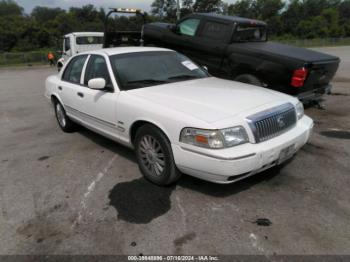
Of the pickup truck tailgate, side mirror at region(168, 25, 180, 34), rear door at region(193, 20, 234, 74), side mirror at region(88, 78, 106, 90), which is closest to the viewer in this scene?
side mirror at region(88, 78, 106, 90)

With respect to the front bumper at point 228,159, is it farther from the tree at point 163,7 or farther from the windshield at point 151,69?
the tree at point 163,7

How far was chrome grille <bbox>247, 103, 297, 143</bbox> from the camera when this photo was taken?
3311 millimetres

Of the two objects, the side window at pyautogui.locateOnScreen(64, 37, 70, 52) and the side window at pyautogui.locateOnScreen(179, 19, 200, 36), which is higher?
the side window at pyautogui.locateOnScreen(179, 19, 200, 36)

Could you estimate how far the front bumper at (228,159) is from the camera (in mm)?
3125

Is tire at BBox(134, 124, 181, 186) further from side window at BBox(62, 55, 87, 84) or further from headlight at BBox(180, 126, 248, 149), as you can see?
side window at BBox(62, 55, 87, 84)

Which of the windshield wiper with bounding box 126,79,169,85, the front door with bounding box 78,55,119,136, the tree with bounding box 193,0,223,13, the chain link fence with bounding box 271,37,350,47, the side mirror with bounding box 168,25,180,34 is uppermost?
the tree with bounding box 193,0,223,13

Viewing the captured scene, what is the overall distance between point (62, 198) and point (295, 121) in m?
2.84

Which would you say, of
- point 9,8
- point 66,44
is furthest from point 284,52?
point 9,8

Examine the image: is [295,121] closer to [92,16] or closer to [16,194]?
[16,194]

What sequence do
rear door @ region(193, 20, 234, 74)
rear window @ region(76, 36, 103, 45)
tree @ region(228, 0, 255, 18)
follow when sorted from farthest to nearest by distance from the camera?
tree @ region(228, 0, 255, 18), rear window @ region(76, 36, 103, 45), rear door @ region(193, 20, 234, 74)

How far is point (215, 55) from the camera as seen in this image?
6973 millimetres

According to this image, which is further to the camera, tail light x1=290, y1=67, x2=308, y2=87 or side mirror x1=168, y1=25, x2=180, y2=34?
side mirror x1=168, y1=25, x2=180, y2=34

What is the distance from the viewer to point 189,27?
7699 mm

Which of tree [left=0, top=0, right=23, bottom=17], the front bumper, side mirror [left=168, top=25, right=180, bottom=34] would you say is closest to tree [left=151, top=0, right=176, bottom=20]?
side mirror [left=168, top=25, right=180, bottom=34]
